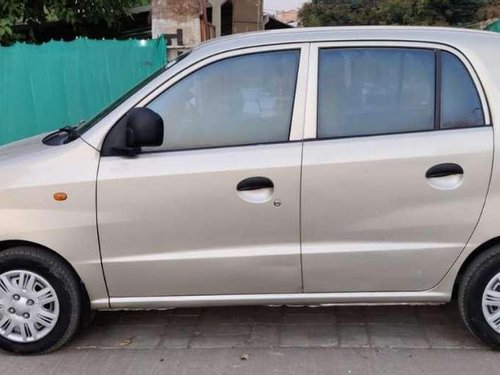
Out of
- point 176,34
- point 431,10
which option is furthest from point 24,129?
point 431,10

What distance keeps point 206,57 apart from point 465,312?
6.80ft

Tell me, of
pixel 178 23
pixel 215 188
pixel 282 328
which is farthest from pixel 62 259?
pixel 178 23

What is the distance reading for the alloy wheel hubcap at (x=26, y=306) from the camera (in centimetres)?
360

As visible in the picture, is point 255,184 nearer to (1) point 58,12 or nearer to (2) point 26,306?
(2) point 26,306

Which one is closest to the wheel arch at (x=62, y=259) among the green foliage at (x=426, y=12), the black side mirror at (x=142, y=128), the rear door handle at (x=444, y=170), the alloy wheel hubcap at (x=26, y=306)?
the alloy wheel hubcap at (x=26, y=306)

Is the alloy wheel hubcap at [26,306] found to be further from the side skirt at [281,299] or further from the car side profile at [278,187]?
the side skirt at [281,299]

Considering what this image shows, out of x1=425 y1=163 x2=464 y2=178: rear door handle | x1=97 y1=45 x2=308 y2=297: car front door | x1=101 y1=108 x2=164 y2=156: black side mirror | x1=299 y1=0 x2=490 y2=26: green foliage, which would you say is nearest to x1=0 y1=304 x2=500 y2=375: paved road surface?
x1=97 y1=45 x2=308 y2=297: car front door

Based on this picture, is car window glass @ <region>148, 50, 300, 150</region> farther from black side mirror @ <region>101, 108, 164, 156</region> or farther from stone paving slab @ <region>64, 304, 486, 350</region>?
stone paving slab @ <region>64, 304, 486, 350</region>

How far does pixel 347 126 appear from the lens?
3531 millimetres

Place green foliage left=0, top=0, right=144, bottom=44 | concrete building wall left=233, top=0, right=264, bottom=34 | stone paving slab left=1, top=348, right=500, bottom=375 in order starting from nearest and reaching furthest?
stone paving slab left=1, top=348, right=500, bottom=375 < green foliage left=0, top=0, right=144, bottom=44 < concrete building wall left=233, top=0, right=264, bottom=34

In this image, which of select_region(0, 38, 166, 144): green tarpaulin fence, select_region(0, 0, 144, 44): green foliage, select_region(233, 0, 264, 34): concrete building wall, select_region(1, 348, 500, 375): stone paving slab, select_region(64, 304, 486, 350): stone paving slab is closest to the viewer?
select_region(1, 348, 500, 375): stone paving slab

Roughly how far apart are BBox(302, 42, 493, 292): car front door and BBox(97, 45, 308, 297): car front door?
13 cm

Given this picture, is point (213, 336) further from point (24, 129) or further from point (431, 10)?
point (431, 10)

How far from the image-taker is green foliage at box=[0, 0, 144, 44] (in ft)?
26.9
